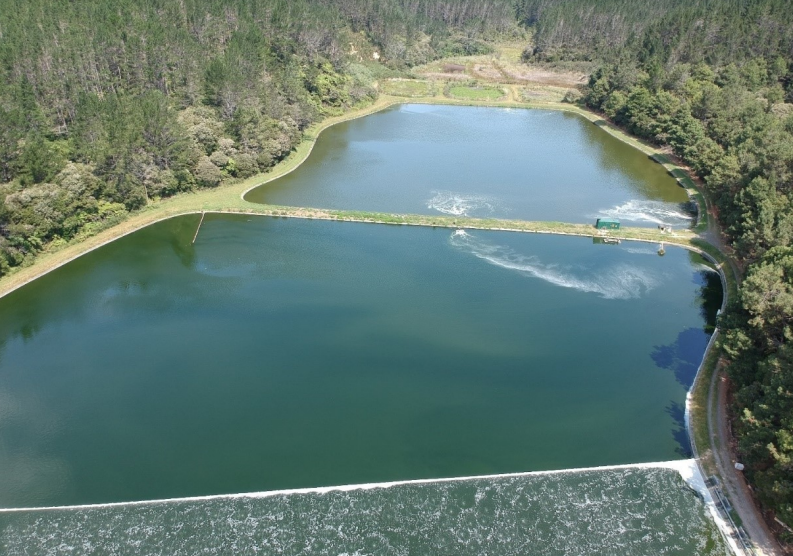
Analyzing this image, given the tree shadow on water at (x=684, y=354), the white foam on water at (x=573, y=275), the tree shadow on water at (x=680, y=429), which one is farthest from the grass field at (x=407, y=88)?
the tree shadow on water at (x=680, y=429)

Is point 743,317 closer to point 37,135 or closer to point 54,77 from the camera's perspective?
point 37,135

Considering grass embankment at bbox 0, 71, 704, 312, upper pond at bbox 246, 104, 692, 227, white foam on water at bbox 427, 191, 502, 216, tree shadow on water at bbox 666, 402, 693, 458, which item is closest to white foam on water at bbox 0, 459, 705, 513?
tree shadow on water at bbox 666, 402, 693, 458

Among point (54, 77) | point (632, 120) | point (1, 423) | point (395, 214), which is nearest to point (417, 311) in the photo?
point (395, 214)

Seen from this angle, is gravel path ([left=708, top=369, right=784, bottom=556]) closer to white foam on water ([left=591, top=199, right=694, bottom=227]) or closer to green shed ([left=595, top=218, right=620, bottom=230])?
green shed ([left=595, top=218, right=620, bottom=230])

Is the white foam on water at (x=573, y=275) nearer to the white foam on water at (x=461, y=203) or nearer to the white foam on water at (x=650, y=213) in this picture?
the white foam on water at (x=461, y=203)

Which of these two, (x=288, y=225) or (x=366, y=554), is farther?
(x=288, y=225)

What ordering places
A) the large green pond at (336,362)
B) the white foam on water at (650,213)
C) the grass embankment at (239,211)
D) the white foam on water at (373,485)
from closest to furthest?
the white foam on water at (373,485) → the large green pond at (336,362) → the grass embankment at (239,211) → the white foam on water at (650,213)
